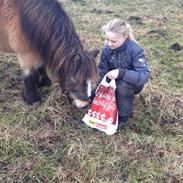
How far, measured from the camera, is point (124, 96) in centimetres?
385

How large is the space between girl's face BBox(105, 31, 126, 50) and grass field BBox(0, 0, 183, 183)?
34.6 inches

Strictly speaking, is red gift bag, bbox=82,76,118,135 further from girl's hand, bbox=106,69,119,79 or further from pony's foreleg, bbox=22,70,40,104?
pony's foreleg, bbox=22,70,40,104

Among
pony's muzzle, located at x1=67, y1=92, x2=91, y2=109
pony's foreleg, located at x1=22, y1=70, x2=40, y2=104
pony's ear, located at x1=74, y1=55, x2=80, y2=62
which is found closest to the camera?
pony's ear, located at x1=74, y1=55, x2=80, y2=62

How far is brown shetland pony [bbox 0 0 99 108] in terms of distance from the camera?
141 inches

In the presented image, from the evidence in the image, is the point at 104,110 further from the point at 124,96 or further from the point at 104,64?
the point at 104,64

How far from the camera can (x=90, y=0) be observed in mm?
8805

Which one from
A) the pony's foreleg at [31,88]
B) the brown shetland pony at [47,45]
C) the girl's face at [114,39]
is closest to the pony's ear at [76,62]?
the brown shetland pony at [47,45]

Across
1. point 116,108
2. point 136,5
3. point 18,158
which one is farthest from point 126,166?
point 136,5

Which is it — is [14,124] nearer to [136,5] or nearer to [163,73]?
[163,73]

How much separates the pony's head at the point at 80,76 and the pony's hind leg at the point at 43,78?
2.15ft

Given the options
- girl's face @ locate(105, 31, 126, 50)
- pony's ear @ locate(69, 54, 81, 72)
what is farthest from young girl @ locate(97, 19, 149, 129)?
pony's ear @ locate(69, 54, 81, 72)

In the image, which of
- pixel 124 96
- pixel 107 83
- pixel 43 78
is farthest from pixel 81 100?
pixel 43 78

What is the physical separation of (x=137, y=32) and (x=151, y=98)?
2.53 metres

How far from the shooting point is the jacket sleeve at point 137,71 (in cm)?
371
